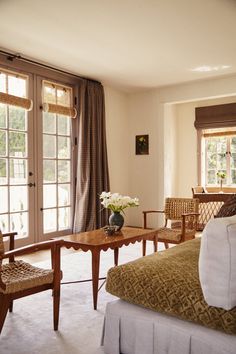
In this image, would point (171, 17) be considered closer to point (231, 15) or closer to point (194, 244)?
point (231, 15)

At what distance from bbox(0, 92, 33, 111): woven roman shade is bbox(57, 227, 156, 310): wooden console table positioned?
216cm

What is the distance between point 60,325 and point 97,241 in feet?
2.44

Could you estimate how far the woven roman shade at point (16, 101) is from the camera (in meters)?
4.34

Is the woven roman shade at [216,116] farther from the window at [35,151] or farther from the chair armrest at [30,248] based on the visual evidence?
the chair armrest at [30,248]

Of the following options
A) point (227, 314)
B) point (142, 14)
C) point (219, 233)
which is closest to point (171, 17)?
point (142, 14)

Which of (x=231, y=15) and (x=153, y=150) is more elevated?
(x=231, y=15)

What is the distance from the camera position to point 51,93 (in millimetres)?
5188

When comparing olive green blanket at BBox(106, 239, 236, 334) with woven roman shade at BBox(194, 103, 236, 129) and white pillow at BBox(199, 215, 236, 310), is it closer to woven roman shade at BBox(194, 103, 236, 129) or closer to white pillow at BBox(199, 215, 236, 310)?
white pillow at BBox(199, 215, 236, 310)

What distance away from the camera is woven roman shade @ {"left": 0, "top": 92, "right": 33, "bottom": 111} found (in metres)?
4.34

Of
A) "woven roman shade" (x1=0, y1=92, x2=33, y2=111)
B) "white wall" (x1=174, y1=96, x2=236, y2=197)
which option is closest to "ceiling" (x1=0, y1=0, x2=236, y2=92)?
"woven roman shade" (x1=0, y1=92, x2=33, y2=111)

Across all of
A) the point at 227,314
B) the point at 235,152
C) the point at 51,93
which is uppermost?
the point at 51,93

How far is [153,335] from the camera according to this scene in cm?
181

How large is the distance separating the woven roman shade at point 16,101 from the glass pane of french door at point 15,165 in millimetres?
125

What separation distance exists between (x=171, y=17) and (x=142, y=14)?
30 cm
